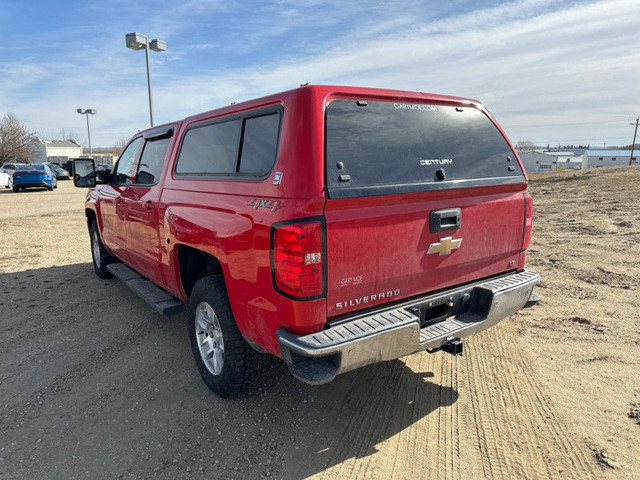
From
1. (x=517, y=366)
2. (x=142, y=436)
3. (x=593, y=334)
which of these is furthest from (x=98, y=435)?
(x=593, y=334)

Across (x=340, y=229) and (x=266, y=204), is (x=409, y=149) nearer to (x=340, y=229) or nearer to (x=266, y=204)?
(x=340, y=229)

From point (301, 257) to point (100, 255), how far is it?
5027 millimetres

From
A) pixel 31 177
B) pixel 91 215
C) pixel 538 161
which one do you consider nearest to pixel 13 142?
pixel 31 177

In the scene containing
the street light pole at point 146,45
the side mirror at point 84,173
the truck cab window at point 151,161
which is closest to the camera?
the truck cab window at point 151,161

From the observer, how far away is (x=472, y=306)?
3.08 meters

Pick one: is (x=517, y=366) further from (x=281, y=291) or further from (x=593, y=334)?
(x=281, y=291)

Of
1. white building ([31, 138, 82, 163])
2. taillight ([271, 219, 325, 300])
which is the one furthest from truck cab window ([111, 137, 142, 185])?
white building ([31, 138, 82, 163])

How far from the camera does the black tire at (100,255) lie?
6203 millimetres

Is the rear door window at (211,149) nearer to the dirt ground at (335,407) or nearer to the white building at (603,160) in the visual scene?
the dirt ground at (335,407)

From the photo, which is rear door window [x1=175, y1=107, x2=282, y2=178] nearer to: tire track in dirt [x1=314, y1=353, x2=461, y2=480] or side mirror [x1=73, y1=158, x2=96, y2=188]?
tire track in dirt [x1=314, y1=353, x2=461, y2=480]

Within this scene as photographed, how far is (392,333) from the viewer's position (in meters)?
2.44

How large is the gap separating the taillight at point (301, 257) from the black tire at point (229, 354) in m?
0.78

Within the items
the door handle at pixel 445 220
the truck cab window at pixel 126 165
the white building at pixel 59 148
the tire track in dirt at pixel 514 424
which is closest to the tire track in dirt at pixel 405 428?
the tire track in dirt at pixel 514 424

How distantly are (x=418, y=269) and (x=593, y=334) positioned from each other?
8.02 feet
